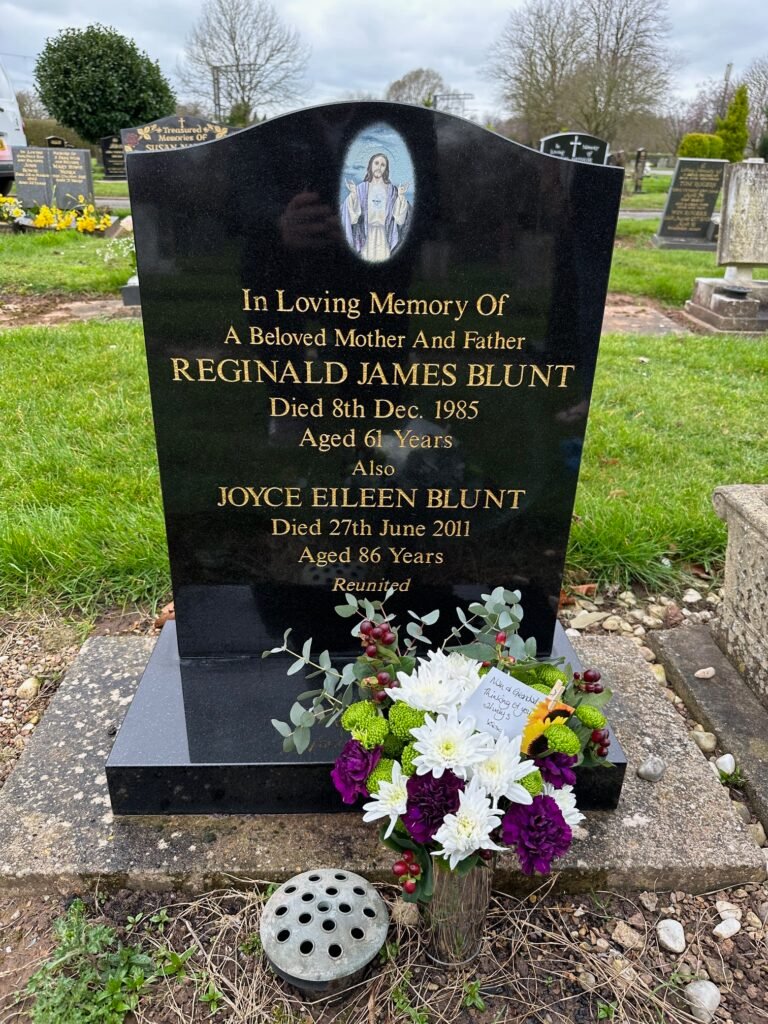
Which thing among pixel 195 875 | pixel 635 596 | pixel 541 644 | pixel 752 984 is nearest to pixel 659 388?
pixel 635 596

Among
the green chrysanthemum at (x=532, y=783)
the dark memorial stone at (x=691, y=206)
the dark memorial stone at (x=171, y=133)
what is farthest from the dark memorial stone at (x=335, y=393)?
the dark memorial stone at (x=691, y=206)

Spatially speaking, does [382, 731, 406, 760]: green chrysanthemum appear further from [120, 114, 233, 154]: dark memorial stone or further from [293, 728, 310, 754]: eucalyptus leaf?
[120, 114, 233, 154]: dark memorial stone

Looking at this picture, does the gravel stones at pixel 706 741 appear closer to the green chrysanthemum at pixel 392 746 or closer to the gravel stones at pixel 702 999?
the gravel stones at pixel 702 999

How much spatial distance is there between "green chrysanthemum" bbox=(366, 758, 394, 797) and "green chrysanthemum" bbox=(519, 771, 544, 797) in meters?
0.25

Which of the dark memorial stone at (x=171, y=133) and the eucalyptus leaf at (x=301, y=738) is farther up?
the dark memorial stone at (x=171, y=133)

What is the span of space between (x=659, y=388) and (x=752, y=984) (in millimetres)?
4470

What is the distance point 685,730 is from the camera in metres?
2.27

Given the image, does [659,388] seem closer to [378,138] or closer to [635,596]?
[635,596]

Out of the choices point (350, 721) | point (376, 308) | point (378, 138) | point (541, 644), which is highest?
point (378, 138)

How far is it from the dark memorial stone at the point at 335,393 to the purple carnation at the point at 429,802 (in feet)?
1.93

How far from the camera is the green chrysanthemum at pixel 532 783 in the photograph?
139cm

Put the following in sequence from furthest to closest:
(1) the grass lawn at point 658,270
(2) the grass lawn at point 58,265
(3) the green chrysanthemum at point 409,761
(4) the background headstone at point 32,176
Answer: (4) the background headstone at point 32,176, (1) the grass lawn at point 658,270, (2) the grass lawn at point 58,265, (3) the green chrysanthemum at point 409,761

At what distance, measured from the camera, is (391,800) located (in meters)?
1.38

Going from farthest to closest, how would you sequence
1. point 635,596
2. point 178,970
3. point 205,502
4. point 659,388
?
1. point 659,388
2. point 635,596
3. point 205,502
4. point 178,970
